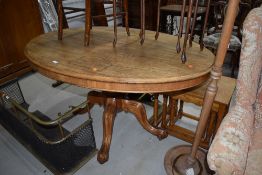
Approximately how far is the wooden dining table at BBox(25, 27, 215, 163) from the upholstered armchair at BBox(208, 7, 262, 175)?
187mm

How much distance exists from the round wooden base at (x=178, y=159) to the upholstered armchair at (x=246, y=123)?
461 mm

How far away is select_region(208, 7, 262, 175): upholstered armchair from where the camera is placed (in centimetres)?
82

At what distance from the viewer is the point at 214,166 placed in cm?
84

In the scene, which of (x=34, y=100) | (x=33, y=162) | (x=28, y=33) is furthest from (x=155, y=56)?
(x=28, y=33)

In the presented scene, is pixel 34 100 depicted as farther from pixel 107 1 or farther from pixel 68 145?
pixel 107 1

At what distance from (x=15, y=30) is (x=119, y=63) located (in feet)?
6.61

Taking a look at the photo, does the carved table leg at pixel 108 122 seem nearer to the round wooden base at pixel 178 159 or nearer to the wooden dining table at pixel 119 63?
the wooden dining table at pixel 119 63

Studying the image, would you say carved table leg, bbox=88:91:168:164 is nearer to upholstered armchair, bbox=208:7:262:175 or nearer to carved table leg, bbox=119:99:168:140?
carved table leg, bbox=119:99:168:140

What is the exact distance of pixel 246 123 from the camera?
94 cm

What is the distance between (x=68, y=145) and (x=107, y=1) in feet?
3.42

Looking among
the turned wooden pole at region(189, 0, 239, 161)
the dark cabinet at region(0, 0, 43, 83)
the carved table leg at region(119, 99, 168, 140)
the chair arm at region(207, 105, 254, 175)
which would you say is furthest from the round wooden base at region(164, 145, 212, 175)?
the dark cabinet at region(0, 0, 43, 83)

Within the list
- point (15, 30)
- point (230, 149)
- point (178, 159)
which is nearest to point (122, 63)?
point (230, 149)

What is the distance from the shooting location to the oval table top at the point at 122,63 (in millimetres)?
913

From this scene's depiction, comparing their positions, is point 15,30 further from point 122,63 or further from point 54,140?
point 122,63
